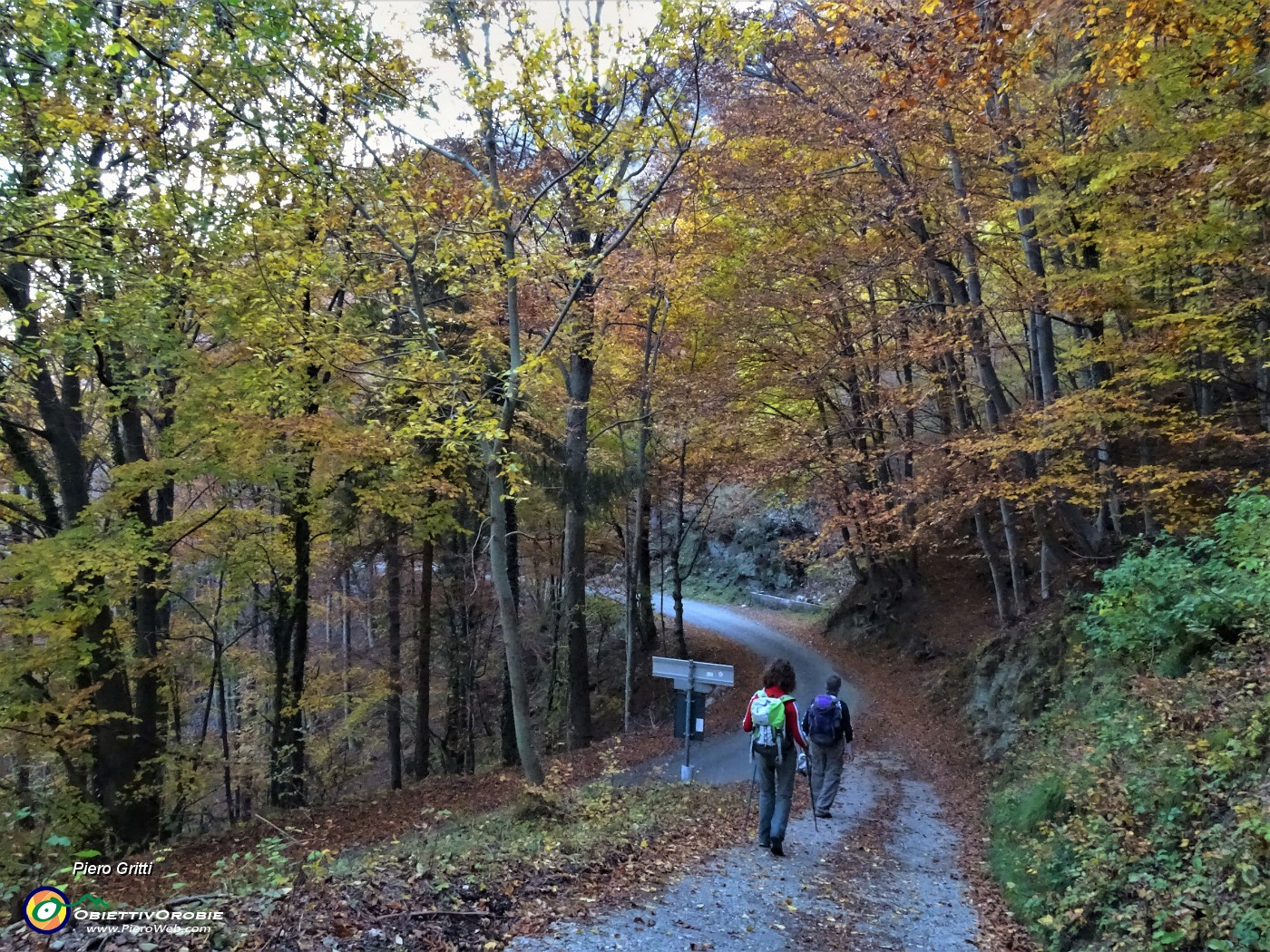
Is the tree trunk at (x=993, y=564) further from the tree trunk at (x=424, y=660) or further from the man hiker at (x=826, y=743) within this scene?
the tree trunk at (x=424, y=660)

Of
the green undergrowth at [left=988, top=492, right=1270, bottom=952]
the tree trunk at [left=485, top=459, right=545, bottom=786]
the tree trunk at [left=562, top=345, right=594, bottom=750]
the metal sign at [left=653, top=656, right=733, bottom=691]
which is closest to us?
the green undergrowth at [left=988, top=492, right=1270, bottom=952]

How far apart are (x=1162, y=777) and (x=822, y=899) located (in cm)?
275

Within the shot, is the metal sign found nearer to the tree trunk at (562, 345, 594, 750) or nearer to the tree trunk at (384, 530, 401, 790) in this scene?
the tree trunk at (562, 345, 594, 750)

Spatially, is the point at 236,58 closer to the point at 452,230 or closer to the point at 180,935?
the point at 452,230

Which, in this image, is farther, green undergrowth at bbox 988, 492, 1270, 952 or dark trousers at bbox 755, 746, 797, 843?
dark trousers at bbox 755, 746, 797, 843

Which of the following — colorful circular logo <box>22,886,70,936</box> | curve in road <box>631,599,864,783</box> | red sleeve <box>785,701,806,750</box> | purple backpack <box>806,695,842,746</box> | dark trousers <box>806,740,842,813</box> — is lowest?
curve in road <box>631,599,864,783</box>

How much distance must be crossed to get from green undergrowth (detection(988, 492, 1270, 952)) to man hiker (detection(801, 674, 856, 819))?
1834 mm

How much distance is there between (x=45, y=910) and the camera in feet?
13.0

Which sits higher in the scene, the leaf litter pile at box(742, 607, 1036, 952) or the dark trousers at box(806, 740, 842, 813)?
the dark trousers at box(806, 740, 842, 813)

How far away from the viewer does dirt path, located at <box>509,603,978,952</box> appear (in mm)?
4973

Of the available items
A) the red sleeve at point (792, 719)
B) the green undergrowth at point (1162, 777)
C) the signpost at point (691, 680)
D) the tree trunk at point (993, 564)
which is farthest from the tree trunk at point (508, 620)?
the tree trunk at point (993, 564)

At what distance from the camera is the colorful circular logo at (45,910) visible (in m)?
3.90

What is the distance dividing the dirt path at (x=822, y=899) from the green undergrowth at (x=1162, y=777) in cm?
69

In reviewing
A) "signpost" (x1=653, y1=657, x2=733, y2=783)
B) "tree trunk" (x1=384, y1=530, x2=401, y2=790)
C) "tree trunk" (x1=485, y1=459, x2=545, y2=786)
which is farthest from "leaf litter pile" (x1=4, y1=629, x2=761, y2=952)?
"tree trunk" (x1=384, y1=530, x2=401, y2=790)
